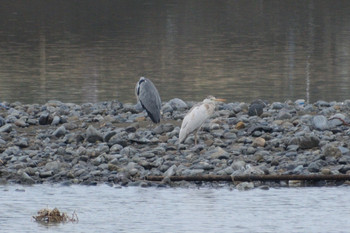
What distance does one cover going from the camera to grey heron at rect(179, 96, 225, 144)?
60.8 ft

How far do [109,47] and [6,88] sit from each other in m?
16.7

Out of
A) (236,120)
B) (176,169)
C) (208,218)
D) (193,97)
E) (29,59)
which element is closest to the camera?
(208,218)

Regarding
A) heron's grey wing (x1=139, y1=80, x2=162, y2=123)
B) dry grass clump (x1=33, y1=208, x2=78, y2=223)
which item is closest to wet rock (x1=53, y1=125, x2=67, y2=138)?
heron's grey wing (x1=139, y1=80, x2=162, y2=123)

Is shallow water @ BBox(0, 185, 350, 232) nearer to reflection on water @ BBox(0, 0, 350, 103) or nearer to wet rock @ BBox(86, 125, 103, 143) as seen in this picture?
wet rock @ BBox(86, 125, 103, 143)

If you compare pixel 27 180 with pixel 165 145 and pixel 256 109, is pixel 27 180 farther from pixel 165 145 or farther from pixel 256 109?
pixel 256 109

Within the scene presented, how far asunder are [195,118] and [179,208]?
3.78 m

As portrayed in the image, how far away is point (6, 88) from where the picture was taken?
3172cm

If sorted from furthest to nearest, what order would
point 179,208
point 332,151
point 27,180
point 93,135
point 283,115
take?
point 283,115 < point 93,135 < point 332,151 < point 27,180 < point 179,208

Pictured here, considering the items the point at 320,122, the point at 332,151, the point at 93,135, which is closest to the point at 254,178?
the point at 332,151

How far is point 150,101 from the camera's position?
69.6 ft

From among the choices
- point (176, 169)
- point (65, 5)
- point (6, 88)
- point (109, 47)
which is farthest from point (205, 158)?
point (65, 5)

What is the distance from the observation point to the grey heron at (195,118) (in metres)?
18.5

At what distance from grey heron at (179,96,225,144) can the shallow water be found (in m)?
2.52

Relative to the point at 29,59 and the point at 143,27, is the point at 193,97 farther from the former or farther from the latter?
the point at 143,27
